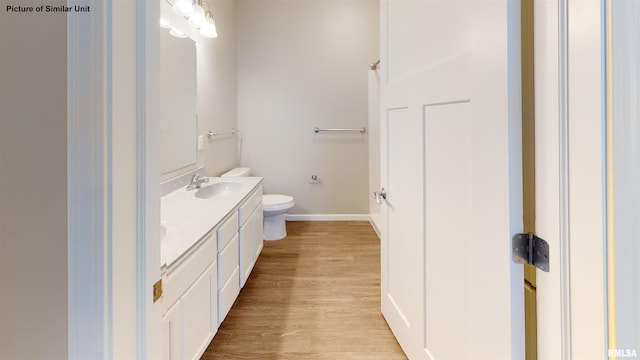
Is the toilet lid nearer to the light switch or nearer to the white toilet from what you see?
the white toilet

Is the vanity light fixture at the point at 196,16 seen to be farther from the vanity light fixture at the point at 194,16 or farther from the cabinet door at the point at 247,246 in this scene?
the cabinet door at the point at 247,246

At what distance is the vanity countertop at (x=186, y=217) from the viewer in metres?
1.25

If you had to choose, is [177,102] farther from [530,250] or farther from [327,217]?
[327,217]

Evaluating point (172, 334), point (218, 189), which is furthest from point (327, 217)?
point (172, 334)

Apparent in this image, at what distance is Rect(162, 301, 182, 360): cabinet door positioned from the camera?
3.71 feet

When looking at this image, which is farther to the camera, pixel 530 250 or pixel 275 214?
pixel 275 214

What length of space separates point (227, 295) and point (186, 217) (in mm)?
522

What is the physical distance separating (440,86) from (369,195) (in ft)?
10.1

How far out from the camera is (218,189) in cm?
260

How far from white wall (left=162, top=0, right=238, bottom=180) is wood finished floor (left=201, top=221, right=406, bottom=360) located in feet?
3.28

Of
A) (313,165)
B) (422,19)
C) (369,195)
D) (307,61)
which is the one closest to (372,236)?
(369,195)

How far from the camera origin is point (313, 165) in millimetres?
4309

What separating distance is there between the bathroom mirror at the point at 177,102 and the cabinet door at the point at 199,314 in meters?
0.87

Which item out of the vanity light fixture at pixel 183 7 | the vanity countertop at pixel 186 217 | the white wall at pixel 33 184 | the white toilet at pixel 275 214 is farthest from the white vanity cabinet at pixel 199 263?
the vanity light fixture at pixel 183 7
